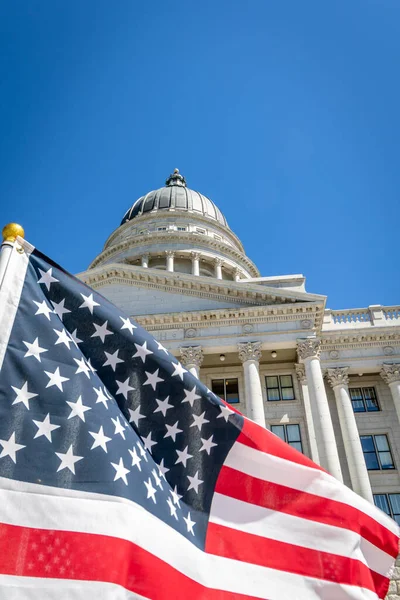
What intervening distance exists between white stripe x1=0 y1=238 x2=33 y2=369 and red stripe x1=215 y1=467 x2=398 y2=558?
2761mm

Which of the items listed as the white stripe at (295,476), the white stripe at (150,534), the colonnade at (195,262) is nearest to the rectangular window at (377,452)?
the colonnade at (195,262)

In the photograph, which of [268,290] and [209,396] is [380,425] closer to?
[268,290]

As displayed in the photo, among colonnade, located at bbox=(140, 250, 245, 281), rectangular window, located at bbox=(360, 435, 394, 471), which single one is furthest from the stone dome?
rectangular window, located at bbox=(360, 435, 394, 471)

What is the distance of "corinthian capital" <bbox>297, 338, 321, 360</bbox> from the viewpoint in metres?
28.3

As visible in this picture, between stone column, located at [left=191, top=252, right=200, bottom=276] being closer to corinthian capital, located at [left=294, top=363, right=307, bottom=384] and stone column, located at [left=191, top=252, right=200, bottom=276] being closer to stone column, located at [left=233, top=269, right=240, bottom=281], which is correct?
stone column, located at [left=233, top=269, right=240, bottom=281]

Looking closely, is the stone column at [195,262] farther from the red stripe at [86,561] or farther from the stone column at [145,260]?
the red stripe at [86,561]

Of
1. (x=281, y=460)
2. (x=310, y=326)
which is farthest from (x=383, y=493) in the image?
(x=281, y=460)

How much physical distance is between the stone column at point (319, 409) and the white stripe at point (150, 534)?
19.7 metres

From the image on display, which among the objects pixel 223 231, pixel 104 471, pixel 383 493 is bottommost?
pixel 104 471

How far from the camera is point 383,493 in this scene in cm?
2809

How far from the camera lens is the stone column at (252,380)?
26.4 metres

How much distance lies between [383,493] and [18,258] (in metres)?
28.5

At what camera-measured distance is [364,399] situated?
3195cm

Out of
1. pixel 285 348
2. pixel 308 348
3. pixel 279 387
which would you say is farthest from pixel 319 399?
pixel 279 387
